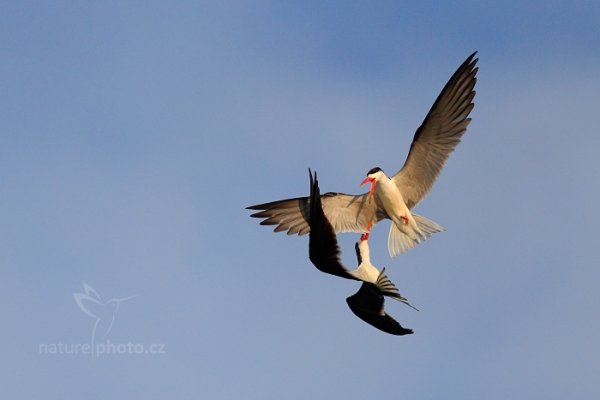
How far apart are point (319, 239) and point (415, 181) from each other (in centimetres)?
540

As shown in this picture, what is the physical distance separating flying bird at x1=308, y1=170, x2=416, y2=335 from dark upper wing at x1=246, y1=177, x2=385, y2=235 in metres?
2.91

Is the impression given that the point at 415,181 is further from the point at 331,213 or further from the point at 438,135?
the point at 331,213

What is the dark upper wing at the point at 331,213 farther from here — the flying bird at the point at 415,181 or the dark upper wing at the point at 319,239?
the dark upper wing at the point at 319,239

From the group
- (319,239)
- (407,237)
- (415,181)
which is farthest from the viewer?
(415,181)

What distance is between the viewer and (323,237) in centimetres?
1083

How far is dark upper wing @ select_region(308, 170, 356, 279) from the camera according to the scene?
10805 millimetres

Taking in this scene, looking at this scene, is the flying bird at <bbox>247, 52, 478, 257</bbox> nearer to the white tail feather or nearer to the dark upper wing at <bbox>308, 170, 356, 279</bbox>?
the white tail feather

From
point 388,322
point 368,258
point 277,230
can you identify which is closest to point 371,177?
point 277,230

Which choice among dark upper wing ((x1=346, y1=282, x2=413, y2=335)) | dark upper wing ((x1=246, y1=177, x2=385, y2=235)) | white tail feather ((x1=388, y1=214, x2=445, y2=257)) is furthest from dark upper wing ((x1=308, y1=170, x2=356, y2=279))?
dark upper wing ((x1=246, y1=177, x2=385, y2=235))

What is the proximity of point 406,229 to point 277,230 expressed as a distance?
206 cm

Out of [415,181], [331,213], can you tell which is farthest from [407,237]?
[331,213]

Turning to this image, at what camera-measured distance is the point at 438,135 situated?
1567cm

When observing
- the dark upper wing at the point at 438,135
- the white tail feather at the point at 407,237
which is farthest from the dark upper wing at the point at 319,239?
the dark upper wing at the point at 438,135

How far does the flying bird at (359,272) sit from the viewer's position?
10.8 meters
